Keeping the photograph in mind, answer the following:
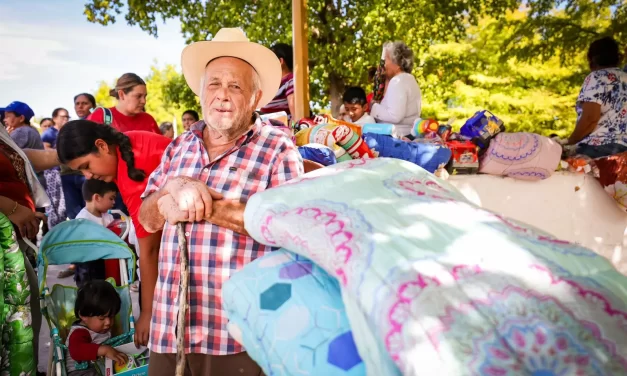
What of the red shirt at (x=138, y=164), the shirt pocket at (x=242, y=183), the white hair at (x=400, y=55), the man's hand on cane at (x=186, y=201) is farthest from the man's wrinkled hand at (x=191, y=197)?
the white hair at (x=400, y=55)

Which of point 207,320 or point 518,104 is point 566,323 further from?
point 518,104

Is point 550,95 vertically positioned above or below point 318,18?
below

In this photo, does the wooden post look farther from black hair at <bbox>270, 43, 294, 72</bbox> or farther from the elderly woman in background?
the elderly woman in background

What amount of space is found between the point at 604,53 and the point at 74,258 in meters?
4.76

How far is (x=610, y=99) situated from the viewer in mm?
4875

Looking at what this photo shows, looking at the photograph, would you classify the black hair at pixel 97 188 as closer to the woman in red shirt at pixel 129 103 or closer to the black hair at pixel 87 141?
the woman in red shirt at pixel 129 103

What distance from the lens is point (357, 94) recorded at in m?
5.34

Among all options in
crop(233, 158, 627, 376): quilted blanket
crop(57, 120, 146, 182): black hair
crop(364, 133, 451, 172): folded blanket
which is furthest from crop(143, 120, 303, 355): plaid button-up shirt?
crop(364, 133, 451, 172): folded blanket

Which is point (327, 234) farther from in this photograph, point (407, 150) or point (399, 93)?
point (399, 93)

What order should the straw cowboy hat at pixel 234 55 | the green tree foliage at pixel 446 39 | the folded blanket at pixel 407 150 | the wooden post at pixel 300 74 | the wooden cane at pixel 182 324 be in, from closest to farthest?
the wooden cane at pixel 182 324, the straw cowboy hat at pixel 234 55, the folded blanket at pixel 407 150, the wooden post at pixel 300 74, the green tree foliage at pixel 446 39

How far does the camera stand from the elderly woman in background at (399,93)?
15.1ft

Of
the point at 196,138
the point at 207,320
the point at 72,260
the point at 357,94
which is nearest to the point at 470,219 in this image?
the point at 207,320

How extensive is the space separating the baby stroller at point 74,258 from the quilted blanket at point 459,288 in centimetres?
272

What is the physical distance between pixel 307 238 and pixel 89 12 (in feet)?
38.1
